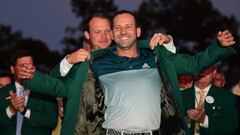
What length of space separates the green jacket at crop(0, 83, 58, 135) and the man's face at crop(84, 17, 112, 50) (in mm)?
1152

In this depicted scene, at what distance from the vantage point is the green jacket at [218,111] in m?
6.38

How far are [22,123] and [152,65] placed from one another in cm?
248

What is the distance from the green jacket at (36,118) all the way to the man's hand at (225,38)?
2923mm

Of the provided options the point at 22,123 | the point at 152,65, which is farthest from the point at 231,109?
the point at 22,123

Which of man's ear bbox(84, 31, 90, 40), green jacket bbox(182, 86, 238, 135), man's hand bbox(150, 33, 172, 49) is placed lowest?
A: green jacket bbox(182, 86, 238, 135)

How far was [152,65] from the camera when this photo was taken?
535 centimetres

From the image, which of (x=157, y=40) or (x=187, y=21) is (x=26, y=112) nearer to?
(x=157, y=40)

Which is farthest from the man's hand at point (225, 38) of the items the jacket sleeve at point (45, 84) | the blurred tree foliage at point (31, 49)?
the blurred tree foliage at point (31, 49)

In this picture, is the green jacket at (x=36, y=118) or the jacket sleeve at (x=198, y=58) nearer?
the jacket sleeve at (x=198, y=58)

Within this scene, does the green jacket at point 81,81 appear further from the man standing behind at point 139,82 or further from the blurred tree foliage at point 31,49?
the blurred tree foliage at point 31,49

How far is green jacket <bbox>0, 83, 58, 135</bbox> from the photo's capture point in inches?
273

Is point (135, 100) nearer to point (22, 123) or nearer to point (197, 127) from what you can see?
point (197, 127)

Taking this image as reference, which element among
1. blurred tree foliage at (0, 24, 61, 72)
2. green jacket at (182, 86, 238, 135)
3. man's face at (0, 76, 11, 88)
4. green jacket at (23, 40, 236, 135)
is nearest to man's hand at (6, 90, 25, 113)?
green jacket at (23, 40, 236, 135)

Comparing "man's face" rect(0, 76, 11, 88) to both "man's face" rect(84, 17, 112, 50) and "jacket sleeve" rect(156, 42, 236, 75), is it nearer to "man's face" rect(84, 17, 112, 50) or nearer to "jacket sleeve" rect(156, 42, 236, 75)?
"man's face" rect(84, 17, 112, 50)
